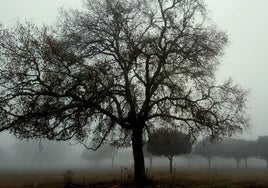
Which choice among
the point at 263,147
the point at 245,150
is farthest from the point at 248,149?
the point at 263,147

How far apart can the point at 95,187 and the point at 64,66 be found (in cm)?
915

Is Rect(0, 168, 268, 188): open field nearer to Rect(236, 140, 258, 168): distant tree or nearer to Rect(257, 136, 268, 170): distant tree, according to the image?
Rect(257, 136, 268, 170): distant tree

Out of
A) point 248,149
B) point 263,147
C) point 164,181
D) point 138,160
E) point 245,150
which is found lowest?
point 164,181

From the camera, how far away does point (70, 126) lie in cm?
2650

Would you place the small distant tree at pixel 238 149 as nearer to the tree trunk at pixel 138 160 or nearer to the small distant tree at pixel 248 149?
the small distant tree at pixel 248 149

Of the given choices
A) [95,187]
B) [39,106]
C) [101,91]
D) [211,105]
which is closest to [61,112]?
[39,106]

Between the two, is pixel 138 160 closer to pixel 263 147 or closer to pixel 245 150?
pixel 263 147

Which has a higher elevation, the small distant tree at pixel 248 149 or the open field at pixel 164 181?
the small distant tree at pixel 248 149

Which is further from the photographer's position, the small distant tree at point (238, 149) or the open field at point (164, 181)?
the small distant tree at point (238, 149)

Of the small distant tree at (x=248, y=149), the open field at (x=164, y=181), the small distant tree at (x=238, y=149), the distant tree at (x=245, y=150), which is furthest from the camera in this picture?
the small distant tree at (x=238, y=149)

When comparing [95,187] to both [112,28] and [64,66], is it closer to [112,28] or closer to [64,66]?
[64,66]

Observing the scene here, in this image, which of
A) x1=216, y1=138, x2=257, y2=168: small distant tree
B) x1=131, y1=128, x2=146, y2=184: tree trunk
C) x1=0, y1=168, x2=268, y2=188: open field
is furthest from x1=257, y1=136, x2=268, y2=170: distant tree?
x1=131, y1=128, x2=146, y2=184: tree trunk

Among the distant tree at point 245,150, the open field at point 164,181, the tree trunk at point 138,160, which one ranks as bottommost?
the open field at point 164,181

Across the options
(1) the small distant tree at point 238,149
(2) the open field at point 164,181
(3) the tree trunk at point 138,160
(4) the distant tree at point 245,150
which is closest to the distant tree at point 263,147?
(4) the distant tree at point 245,150
